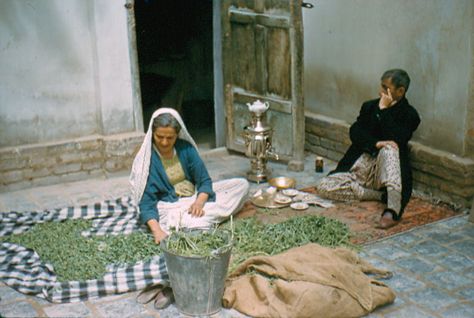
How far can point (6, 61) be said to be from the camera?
6457 millimetres

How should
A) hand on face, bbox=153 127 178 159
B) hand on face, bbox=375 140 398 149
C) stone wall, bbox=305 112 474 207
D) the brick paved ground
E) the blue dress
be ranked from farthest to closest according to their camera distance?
hand on face, bbox=375 140 398 149
stone wall, bbox=305 112 474 207
the blue dress
hand on face, bbox=153 127 178 159
the brick paved ground

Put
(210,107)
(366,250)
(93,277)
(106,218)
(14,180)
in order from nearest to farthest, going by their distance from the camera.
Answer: (93,277) < (366,250) < (106,218) < (14,180) < (210,107)

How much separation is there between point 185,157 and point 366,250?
1711 millimetres

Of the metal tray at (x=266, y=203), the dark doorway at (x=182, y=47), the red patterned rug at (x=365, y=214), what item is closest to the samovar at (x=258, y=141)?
Answer: the metal tray at (x=266, y=203)

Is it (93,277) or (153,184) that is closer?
(93,277)

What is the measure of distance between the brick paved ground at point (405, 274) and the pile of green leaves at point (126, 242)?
34cm

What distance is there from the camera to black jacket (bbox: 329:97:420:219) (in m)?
6.08

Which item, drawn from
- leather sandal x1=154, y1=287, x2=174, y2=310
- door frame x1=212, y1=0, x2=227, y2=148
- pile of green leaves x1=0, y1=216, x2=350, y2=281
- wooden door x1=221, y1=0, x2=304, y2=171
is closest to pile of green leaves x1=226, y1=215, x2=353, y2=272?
pile of green leaves x1=0, y1=216, x2=350, y2=281

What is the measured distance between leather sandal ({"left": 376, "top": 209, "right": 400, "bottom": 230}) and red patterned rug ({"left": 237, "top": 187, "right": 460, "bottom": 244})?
0.04 meters

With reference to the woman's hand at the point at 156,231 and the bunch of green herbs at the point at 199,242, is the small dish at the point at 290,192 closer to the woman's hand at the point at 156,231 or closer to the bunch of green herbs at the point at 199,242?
the woman's hand at the point at 156,231

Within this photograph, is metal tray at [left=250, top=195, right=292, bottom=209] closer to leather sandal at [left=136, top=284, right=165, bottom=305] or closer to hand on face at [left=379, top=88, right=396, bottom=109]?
hand on face at [left=379, top=88, right=396, bottom=109]

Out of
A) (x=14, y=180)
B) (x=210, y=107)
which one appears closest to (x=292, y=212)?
(x=14, y=180)

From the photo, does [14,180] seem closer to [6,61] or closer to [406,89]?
[6,61]

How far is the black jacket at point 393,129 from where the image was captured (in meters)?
6.08
